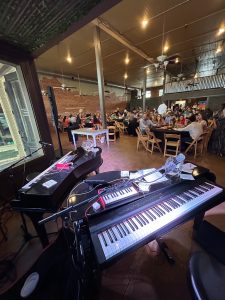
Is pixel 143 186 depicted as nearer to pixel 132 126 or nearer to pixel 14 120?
pixel 14 120

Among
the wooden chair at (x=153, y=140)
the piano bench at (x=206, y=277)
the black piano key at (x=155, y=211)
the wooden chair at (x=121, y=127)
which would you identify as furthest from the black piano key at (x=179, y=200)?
the wooden chair at (x=121, y=127)

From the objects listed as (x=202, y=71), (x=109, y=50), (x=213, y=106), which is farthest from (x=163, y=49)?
(x=202, y=71)

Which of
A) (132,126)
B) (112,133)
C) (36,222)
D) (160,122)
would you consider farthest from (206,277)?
(132,126)

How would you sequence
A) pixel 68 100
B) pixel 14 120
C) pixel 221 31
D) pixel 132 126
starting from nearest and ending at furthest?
pixel 14 120, pixel 221 31, pixel 132 126, pixel 68 100

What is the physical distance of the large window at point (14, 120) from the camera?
10.5ft

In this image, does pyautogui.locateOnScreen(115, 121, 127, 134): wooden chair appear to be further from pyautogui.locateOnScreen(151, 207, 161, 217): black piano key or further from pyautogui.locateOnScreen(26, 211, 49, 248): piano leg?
pyautogui.locateOnScreen(151, 207, 161, 217): black piano key

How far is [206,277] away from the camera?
34.7 inches

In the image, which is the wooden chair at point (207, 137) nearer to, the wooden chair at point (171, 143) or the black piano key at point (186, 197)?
the wooden chair at point (171, 143)

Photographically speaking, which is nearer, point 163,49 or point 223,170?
point 223,170

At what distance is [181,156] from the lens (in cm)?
125

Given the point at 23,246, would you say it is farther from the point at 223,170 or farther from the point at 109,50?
the point at 109,50

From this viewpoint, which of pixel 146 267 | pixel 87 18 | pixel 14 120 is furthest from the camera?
pixel 14 120

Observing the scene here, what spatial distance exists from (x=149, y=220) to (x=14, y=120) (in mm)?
4110

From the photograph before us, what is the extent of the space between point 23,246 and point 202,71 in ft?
54.8
